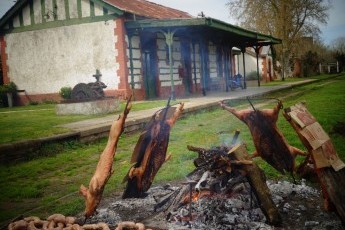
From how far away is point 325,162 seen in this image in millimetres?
2564

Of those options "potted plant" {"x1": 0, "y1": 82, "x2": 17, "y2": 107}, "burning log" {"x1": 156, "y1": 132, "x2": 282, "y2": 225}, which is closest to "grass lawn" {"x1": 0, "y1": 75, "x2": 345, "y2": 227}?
"burning log" {"x1": 156, "y1": 132, "x2": 282, "y2": 225}

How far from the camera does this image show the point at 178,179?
437 centimetres

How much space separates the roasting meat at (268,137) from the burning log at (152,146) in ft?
2.03

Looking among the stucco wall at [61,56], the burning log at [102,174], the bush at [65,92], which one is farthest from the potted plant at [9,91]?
the burning log at [102,174]

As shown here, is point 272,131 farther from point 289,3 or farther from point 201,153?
point 289,3

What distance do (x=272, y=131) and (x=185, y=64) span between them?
17464 mm

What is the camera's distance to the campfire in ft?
8.75

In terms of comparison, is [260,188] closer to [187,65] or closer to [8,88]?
[187,65]

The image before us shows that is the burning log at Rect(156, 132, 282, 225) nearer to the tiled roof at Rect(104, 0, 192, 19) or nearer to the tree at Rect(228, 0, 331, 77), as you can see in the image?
the tiled roof at Rect(104, 0, 192, 19)

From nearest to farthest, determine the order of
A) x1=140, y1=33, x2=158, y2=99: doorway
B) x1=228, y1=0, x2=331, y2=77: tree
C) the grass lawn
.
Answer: the grass lawn → x1=140, y1=33, x2=158, y2=99: doorway → x1=228, y1=0, x2=331, y2=77: tree

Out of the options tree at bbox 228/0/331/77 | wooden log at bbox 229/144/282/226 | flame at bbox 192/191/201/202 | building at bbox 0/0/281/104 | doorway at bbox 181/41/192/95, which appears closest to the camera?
wooden log at bbox 229/144/282/226

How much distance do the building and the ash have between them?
11090mm

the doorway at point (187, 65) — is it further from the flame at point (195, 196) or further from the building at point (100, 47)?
the flame at point (195, 196)

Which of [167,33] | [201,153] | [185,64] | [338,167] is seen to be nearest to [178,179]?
[201,153]
